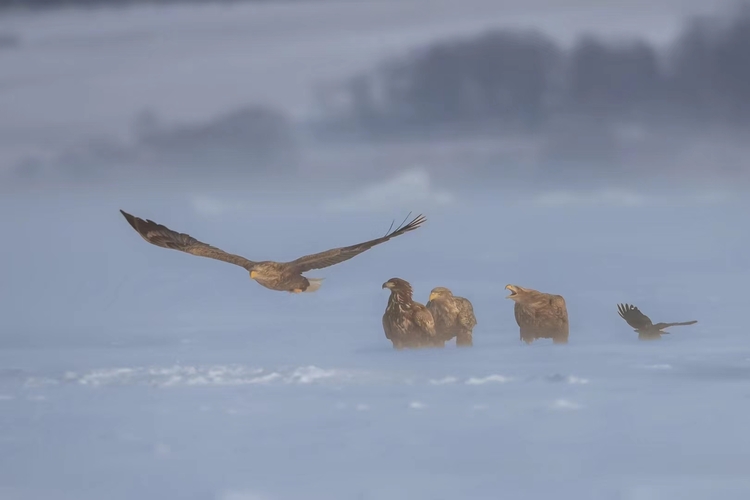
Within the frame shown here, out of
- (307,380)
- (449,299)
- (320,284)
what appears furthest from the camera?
(449,299)

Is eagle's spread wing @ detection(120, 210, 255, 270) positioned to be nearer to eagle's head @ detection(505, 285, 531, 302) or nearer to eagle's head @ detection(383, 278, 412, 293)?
eagle's head @ detection(383, 278, 412, 293)

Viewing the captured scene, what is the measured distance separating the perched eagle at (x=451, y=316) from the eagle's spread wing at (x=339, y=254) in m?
3.77

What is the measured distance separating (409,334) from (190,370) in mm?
4640

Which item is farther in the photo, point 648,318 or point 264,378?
point 648,318

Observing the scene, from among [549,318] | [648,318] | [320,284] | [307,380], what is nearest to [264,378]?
[307,380]

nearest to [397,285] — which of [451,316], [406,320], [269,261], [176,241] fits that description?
[406,320]

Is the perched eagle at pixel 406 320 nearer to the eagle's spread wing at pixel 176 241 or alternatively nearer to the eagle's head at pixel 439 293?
the eagle's head at pixel 439 293

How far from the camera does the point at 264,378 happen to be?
85.9ft

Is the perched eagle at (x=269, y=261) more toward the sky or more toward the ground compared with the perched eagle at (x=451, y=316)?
more toward the sky

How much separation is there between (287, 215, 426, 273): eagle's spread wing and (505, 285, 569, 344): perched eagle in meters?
4.86

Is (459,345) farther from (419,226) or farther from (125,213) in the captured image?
(125,213)

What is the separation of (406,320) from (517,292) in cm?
262

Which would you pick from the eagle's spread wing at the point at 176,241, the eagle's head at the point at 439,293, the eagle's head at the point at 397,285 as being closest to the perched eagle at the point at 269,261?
the eagle's spread wing at the point at 176,241

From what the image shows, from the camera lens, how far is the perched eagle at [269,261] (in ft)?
86.7
